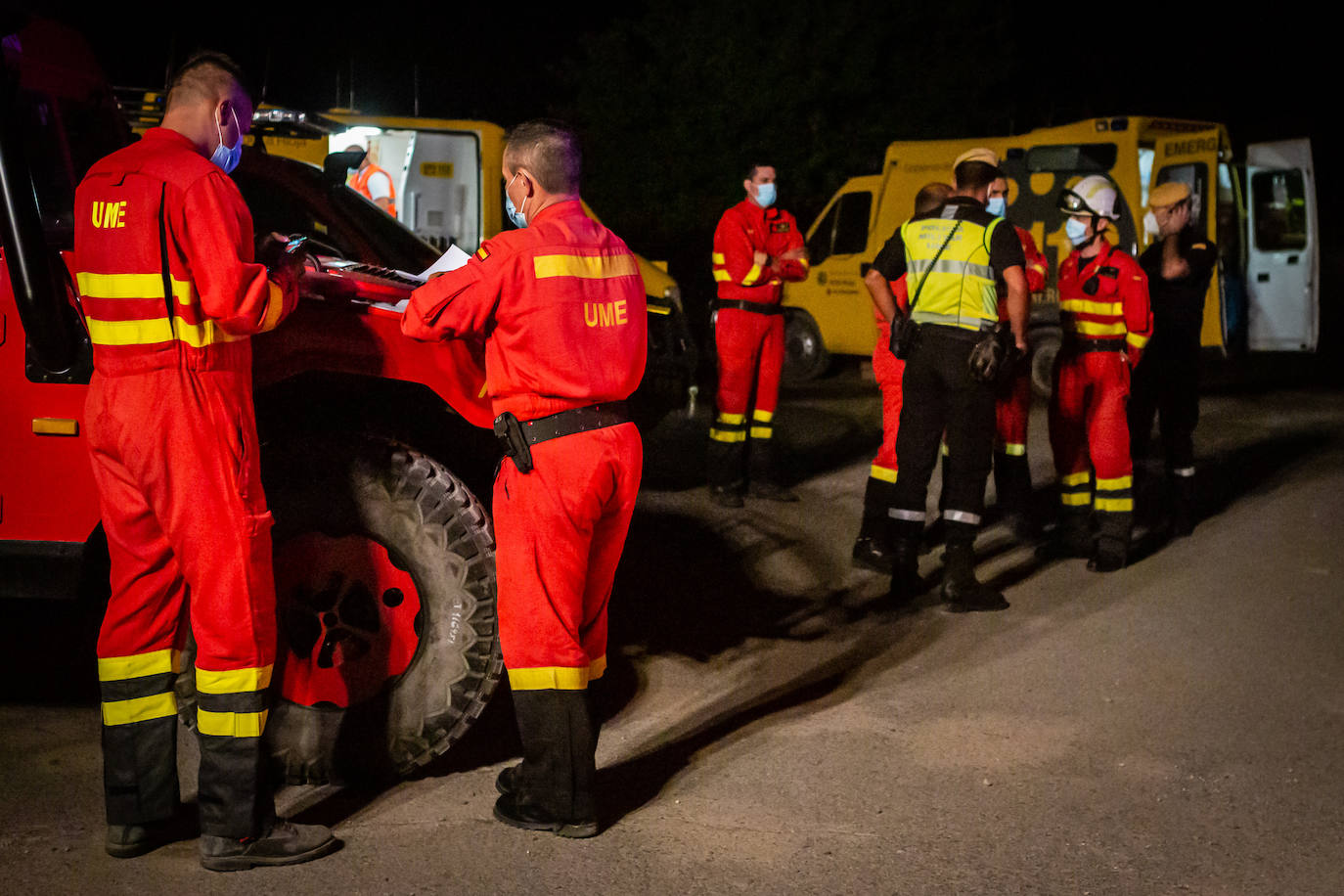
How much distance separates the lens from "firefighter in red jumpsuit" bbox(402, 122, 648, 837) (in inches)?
136

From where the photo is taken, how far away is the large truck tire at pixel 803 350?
1436cm

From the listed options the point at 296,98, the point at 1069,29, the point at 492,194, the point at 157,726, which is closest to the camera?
the point at 157,726

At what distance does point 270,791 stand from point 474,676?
2.08 feet

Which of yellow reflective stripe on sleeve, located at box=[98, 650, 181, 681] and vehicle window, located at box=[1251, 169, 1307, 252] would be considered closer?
yellow reflective stripe on sleeve, located at box=[98, 650, 181, 681]

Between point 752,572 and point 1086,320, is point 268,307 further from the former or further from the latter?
point 1086,320

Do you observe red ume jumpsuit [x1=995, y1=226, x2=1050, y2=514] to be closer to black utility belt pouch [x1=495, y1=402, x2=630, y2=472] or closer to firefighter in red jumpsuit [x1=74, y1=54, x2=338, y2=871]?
black utility belt pouch [x1=495, y1=402, x2=630, y2=472]

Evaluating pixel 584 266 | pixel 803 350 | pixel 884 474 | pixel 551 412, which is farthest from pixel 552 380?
pixel 803 350

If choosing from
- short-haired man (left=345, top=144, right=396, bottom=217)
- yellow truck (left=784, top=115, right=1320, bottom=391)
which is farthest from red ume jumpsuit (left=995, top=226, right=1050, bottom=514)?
short-haired man (left=345, top=144, right=396, bottom=217)

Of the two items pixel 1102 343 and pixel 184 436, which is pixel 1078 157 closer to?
pixel 1102 343

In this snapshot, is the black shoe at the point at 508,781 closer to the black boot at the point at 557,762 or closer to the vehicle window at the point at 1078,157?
the black boot at the point at 557,762

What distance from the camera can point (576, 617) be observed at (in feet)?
11.9

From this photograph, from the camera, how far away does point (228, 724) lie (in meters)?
3.37

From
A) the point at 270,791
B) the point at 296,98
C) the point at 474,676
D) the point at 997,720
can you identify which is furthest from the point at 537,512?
the point at 296,98

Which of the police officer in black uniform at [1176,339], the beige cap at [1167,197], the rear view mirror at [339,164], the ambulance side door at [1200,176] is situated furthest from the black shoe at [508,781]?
the ambulance side door at [1200,176]
